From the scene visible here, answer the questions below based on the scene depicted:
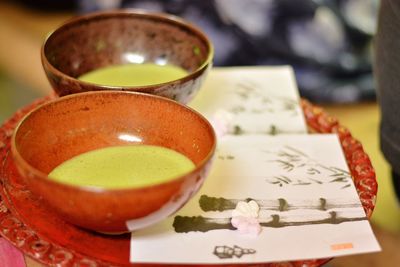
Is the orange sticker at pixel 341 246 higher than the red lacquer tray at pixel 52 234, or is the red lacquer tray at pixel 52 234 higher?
the orange sticker at pixel 341 246

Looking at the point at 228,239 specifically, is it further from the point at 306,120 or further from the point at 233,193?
the point at 306,120

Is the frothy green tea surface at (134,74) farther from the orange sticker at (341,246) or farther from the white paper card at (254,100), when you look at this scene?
the orange sticker at (341,246)

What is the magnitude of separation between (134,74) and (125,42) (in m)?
0.07

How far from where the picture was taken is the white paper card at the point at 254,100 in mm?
844

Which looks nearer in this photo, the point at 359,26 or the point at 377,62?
the point at 377,62

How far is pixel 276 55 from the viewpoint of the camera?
4.35 ft

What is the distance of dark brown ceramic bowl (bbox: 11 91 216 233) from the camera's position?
1.83 ft

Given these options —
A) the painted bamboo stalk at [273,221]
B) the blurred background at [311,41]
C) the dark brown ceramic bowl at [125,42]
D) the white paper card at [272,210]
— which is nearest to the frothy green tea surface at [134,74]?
the dark brown ceramic bowl at [125,42]

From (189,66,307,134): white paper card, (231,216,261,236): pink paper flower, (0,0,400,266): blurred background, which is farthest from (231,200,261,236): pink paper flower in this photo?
(0,0,400,266): blurred background

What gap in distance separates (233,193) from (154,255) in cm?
14

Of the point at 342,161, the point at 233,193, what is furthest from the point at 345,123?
the point at 233,193

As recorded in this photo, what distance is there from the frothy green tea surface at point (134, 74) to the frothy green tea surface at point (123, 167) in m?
0.17

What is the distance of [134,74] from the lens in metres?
0.86

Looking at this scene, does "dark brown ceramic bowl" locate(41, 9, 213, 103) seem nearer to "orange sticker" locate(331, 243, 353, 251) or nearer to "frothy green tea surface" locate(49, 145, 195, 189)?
"frothy green tea surface" locate(49, 145, 195, 189)
